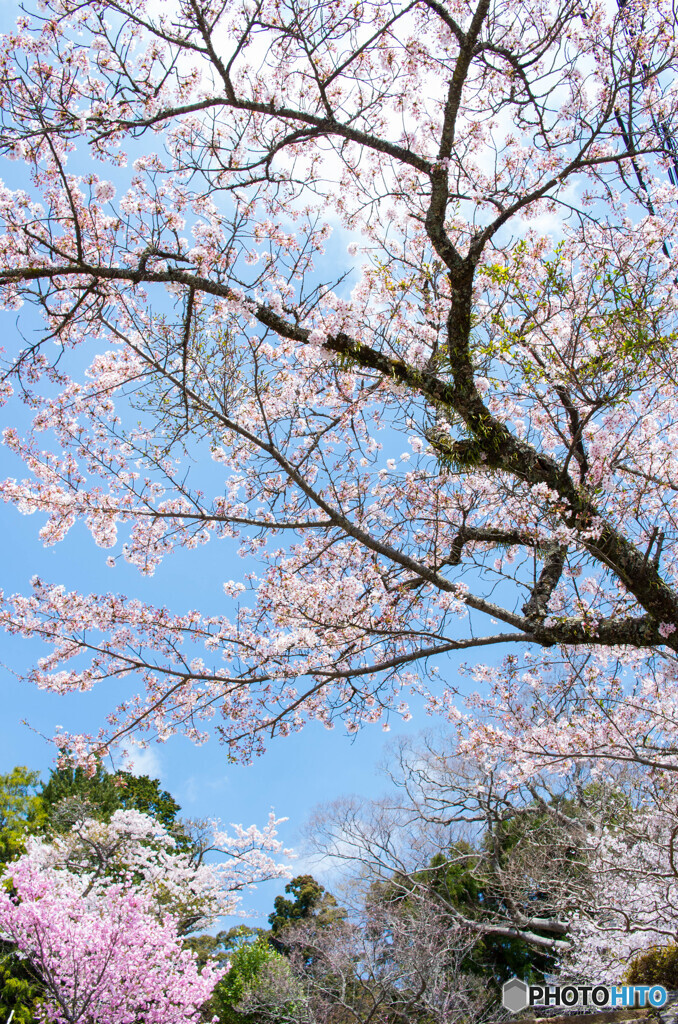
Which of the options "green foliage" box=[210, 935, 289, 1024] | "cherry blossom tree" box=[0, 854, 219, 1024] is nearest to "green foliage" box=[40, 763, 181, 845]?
"green foliage" box=[210, 935, 289, 1024]

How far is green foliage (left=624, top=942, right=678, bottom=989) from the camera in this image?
5.07 metres

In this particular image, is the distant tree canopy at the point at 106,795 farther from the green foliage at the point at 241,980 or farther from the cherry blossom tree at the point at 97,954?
the cherry blossom tree at the point at 97,954

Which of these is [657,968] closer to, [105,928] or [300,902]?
[105,928]

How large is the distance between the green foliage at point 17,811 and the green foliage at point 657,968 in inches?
449

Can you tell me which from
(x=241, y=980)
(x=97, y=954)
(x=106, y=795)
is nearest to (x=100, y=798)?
(x=106, y=795)

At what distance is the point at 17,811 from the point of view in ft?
46.6

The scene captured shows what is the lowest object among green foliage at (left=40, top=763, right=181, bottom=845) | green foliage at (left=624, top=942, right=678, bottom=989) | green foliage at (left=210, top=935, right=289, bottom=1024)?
green foliage at (left=210, top=935, right=289, bottom=1024)

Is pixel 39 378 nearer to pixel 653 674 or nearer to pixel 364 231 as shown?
pixel 364 231

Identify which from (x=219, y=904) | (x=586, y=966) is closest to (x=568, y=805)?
(x=586, y=966)

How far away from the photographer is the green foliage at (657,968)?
16.6 feet

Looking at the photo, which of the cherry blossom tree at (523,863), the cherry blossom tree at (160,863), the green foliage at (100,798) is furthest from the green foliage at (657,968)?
the green foliage at (100,798)

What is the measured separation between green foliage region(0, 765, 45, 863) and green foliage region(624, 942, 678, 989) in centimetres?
1141

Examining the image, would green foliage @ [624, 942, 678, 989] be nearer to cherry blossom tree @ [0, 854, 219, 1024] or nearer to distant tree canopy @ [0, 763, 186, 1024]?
cherry blossom tree @ [0, 854, 219, 1024]

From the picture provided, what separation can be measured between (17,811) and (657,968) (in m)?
13.8
